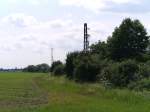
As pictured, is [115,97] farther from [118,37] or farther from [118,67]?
[118,37]

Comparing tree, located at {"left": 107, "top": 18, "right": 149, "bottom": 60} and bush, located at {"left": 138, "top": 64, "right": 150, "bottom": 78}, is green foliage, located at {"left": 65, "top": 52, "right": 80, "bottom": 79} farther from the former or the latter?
bush, located at {"left": 138, "top": 64, "right": 150, "bottom": 78}

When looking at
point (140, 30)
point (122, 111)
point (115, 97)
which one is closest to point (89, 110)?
point (122, 111)

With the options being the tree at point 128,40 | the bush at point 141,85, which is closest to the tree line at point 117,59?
the tree at point 128,40

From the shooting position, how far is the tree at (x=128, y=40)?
75.3 m

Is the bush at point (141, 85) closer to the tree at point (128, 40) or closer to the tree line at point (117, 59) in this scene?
the tree line at point (117, 59)

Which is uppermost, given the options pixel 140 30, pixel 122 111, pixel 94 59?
pixel 140 30

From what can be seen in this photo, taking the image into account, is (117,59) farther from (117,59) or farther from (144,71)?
(144,71)

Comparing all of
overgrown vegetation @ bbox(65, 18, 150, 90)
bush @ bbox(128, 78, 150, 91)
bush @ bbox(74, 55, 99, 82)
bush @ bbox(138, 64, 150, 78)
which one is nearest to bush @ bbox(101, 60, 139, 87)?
overgrown vegetation @ bbox(65, 18, 150, 90)

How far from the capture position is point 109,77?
169ft

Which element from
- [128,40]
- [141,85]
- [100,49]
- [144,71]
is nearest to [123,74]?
[144,71]

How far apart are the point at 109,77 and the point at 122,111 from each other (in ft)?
95.1

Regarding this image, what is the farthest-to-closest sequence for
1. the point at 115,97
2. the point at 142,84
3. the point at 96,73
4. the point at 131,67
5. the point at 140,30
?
the point at 140,30, the point at 96,73, the point at 131,67, the point at 142,84, the point at 115,97

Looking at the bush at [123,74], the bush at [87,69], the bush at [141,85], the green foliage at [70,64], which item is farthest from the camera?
the green foliage at [70,64]

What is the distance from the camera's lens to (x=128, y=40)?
76625mm
